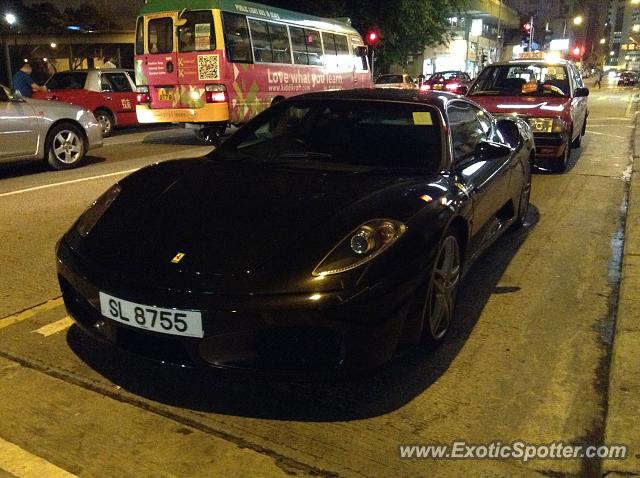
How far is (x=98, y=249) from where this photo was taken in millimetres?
2838

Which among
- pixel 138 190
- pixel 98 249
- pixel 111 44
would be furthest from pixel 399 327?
pixel 111 44

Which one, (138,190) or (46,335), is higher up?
(138,190)

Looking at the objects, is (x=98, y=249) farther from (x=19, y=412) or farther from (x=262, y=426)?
(x=262, y=426)

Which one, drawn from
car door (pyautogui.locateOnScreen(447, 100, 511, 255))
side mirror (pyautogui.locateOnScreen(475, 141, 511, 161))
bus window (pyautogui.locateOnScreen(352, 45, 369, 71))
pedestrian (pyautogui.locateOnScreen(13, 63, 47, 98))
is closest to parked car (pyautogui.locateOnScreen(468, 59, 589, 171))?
car door (pyautogui.locateOnScreen(447, 100, 511, 255))

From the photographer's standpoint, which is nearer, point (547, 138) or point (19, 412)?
point (19, 412)

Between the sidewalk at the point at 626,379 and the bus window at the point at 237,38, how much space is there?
9.41 metres

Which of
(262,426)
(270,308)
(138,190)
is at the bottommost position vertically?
(262,426)

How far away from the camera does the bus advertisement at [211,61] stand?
12.1 metres

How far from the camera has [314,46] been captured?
49.4 ft

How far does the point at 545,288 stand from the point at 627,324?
0.85m

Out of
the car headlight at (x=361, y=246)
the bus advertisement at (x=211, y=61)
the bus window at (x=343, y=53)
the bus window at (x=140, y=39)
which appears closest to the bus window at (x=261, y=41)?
the bus advertisement at (x=211, y=61)

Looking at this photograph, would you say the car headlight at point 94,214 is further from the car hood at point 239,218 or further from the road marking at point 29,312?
the road marking at point 29,312

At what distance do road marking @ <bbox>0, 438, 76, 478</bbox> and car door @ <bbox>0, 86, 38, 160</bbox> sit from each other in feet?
22.6

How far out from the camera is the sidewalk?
93.6 inches
